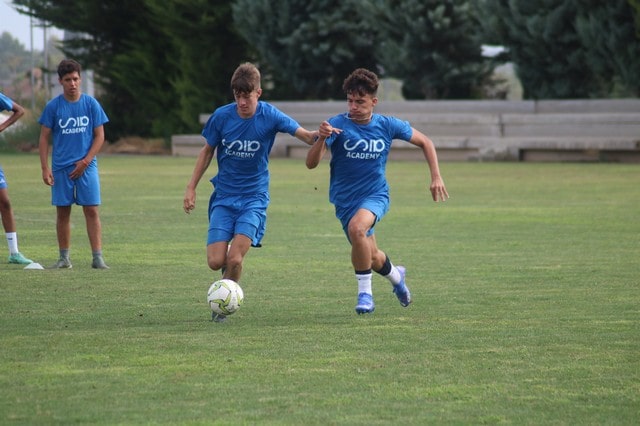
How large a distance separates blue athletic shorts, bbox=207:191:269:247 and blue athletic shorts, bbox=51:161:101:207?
124 inches

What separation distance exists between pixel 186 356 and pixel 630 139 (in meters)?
24.9

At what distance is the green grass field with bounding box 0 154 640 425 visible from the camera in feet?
20.6

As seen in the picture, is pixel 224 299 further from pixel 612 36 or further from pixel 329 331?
pixel 612 36

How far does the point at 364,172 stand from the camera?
968 cm

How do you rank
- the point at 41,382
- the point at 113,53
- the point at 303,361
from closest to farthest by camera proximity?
1. the point at 41,382
2. the point at 303,361
3. the point at 113,53

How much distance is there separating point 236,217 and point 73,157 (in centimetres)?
344

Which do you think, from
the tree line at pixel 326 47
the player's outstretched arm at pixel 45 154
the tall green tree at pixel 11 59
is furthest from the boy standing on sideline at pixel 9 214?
the tall green tree at pixel 11 59

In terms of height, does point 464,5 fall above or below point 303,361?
above

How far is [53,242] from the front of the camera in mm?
14789

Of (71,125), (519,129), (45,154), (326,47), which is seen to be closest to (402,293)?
(71,125)

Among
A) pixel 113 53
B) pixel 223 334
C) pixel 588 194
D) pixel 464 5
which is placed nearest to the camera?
pixel 223 334

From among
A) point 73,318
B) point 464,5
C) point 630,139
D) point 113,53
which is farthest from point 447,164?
point 73,318

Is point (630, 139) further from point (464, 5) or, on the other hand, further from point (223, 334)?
point (223, 334)

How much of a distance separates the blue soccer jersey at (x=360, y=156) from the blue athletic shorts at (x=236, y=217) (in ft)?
1.95
